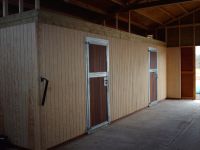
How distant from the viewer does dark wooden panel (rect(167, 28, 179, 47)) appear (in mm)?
9536

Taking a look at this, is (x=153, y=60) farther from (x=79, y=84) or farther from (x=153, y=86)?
(x=79, y=84)

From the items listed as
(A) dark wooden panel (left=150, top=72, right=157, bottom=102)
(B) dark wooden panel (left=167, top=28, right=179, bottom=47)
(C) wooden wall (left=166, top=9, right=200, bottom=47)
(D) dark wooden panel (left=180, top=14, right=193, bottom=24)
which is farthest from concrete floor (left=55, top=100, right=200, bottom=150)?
(D) dark wooden panel (left=180, top=14, right=193, bottom=24)

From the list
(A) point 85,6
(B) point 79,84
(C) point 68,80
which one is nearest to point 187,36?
(A) point 85,6

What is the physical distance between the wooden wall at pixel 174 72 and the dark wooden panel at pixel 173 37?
195 millimetres

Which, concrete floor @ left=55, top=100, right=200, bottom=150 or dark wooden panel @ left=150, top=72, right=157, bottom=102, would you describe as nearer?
concrete floor @ left=55, top=100, right=200, bottom=150

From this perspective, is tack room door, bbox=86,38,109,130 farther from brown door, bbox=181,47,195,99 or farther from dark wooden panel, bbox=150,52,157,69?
brown door, bbox=181,47,195,99

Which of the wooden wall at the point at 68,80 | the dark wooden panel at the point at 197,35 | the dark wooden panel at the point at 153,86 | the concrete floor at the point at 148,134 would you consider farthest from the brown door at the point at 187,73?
the wooden wall at the point at 68,80

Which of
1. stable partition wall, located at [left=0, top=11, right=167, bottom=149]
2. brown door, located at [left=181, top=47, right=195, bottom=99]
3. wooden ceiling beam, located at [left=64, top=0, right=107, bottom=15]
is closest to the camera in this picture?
stable partition wall, located at [left=0, top=11, right=167, bottom=149]

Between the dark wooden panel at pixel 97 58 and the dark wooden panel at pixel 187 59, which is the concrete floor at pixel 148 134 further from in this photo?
the dark wooden panel at pixel 187 59

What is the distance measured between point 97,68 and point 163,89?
4.97 meters

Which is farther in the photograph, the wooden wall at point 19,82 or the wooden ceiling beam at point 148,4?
the wooden ceiling beam at point 148,4

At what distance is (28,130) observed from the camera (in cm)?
389

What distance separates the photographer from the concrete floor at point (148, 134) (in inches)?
162

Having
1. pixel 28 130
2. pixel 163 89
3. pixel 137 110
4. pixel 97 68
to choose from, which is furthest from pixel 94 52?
pixel 163 89
